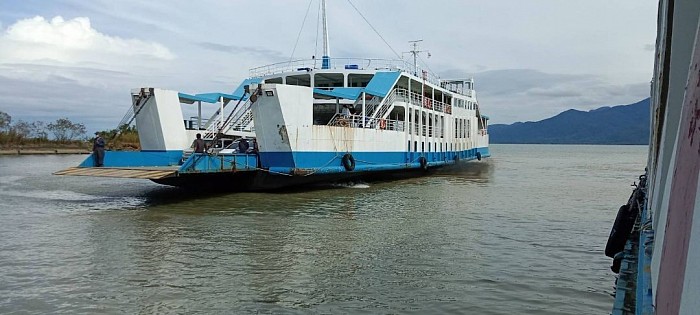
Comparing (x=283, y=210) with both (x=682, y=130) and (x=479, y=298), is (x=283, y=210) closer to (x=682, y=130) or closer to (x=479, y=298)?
(x=479, y=298)

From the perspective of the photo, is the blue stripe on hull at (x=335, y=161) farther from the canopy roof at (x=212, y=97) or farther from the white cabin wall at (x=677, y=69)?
the white cabin wall at (x=677, y=69)

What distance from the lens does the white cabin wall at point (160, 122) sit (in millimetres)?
17484

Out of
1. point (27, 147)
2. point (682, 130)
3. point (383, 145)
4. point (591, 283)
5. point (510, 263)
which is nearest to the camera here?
point (682, 130)

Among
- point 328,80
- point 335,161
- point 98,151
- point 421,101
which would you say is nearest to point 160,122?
point 98,151

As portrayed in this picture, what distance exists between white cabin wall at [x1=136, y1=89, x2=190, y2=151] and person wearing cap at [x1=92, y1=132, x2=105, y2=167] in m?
2.69

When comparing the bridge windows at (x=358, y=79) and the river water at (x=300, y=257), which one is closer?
the river water at (x=300, y=257)

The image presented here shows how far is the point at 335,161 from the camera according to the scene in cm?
1761

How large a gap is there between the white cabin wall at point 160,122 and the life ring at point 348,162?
5.85 metres

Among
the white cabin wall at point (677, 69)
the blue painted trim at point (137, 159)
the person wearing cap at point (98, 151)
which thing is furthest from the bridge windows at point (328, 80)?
→ the white cabin wall at point (677, 69)

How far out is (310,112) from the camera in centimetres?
1617

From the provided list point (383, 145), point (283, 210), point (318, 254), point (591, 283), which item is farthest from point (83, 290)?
point (383, 145)

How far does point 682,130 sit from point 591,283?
523cm

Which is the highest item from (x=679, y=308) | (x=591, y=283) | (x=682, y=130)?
(x=682, y=130)

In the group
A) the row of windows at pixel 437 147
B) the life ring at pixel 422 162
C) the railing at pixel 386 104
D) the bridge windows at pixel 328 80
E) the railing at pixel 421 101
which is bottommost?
the life ring at pixel 422 162
